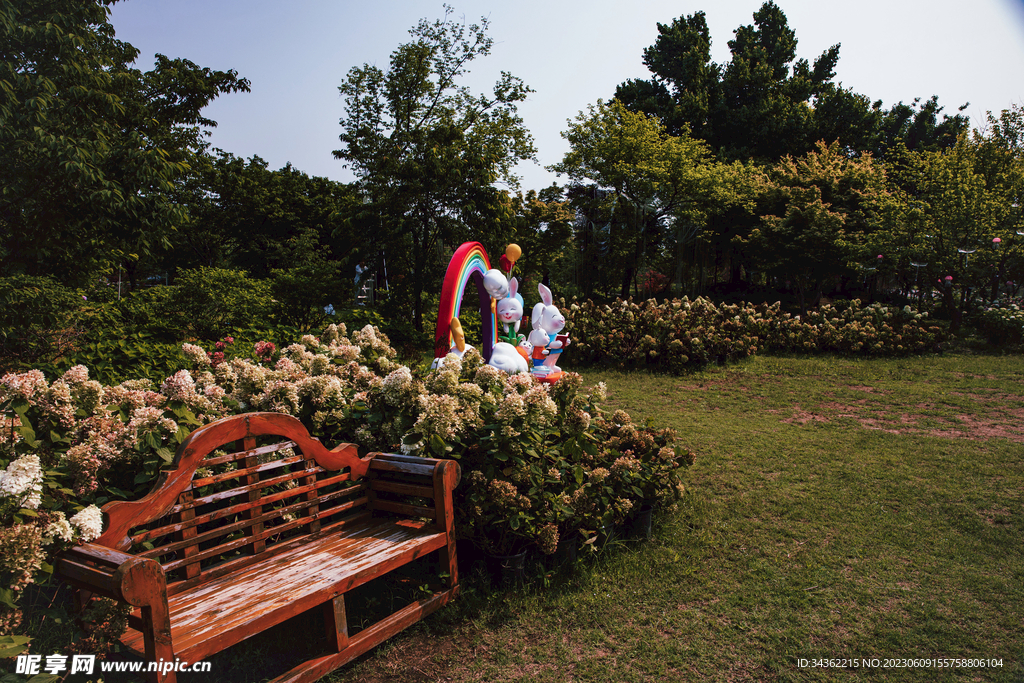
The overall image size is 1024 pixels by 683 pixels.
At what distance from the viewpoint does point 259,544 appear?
2.50 m

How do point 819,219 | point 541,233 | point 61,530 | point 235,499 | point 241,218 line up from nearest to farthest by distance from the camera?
point 61,530
point 235,499
point 819,219
point 541,233
point 241,218

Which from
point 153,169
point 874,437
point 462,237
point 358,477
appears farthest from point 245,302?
point 874,437

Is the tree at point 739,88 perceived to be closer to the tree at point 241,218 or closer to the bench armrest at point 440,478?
the tree at point 241,218

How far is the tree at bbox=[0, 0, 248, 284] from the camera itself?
6844 mm

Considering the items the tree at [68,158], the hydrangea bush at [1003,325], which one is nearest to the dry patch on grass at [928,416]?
the hydrangea bush at [1003,325]

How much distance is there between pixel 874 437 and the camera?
595 cm

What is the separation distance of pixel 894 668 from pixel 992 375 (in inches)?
359

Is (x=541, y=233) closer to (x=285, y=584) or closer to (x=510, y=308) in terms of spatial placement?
(x=510, y=308)

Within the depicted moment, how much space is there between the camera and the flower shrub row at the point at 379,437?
7.64 ft

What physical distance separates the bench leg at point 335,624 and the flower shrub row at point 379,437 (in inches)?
34.0

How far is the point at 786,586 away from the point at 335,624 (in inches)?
94.5

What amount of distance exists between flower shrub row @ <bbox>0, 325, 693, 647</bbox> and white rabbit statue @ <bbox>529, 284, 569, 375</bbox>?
3.11 metres

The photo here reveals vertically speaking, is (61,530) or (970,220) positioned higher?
(970,220)

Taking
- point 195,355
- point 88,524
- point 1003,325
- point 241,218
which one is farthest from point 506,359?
point 241,218
